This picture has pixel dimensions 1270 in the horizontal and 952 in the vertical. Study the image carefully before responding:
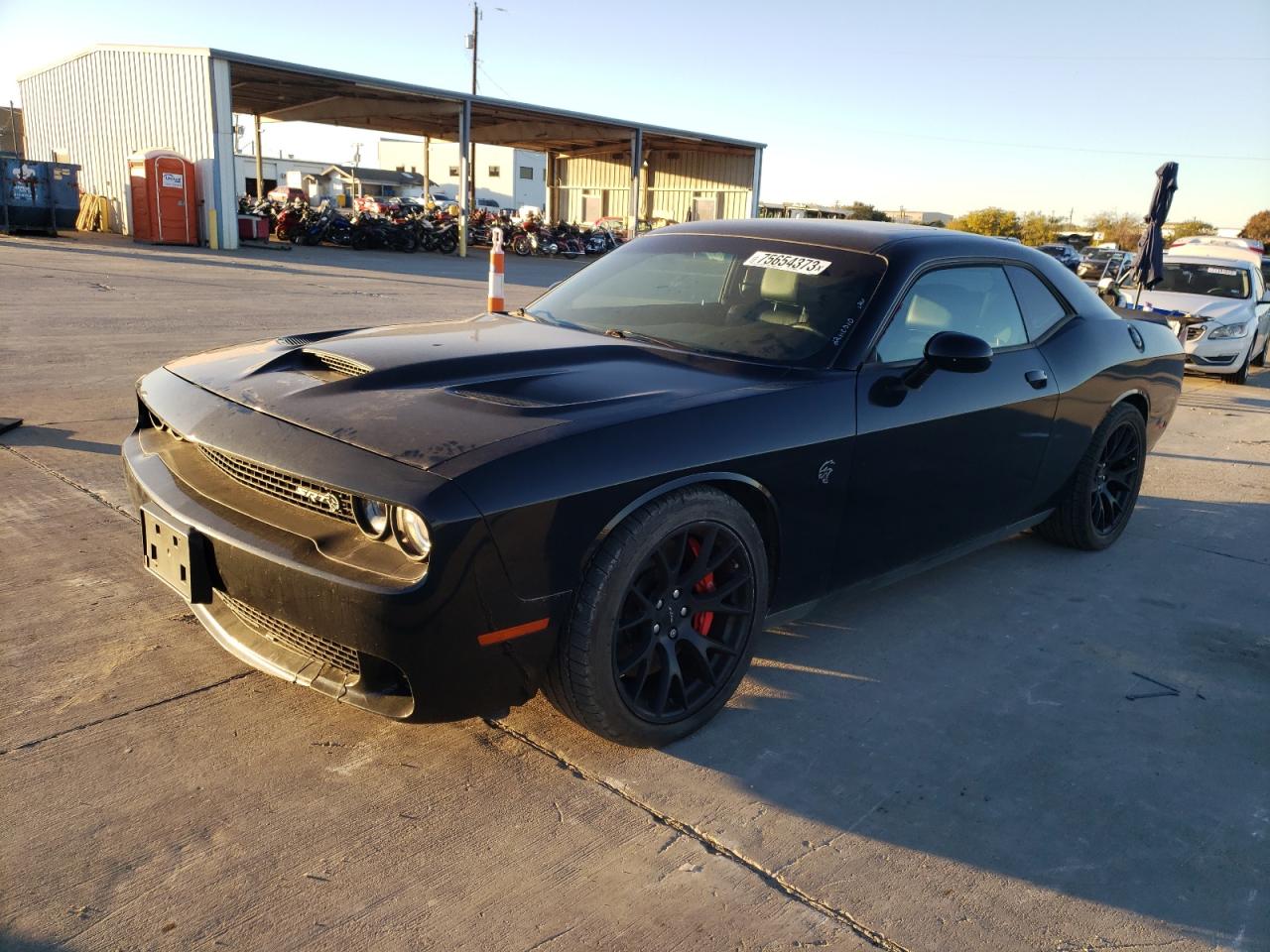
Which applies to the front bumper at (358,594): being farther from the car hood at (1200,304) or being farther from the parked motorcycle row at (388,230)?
the parked motorcycle row at (388,230)

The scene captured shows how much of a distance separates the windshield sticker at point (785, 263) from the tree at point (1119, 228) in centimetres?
4925

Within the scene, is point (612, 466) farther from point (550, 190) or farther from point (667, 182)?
point (550, 190)

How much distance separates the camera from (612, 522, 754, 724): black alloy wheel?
263 centimetres

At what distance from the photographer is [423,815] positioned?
2.41 meters

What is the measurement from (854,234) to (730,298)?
564mm

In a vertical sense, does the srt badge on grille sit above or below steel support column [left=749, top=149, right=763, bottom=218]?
below

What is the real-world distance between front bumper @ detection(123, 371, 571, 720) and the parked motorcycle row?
80.0 feet

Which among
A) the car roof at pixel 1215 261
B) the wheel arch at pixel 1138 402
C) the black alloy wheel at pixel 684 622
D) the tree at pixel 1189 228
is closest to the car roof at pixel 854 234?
the wheel arch at pixel 1138 402

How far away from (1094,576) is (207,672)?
3736 mm

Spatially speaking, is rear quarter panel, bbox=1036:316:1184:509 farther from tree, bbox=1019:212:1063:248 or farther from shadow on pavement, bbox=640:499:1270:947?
tree, bbox=1019:212:1063:248

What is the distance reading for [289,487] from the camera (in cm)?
248

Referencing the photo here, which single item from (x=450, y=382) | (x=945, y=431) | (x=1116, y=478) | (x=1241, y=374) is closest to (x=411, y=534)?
(x=450, y=382)

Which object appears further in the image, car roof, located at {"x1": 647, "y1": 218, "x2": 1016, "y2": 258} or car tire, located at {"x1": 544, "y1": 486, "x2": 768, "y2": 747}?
car roof, located at {"x1": 647, "y1": 218, "x2": 1016, "y2": 258}

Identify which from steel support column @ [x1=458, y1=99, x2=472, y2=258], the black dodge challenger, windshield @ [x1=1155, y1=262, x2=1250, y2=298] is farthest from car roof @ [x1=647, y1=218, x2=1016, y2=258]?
steel support column @ [x1=458, y1=99, x2=472, y2=258]
